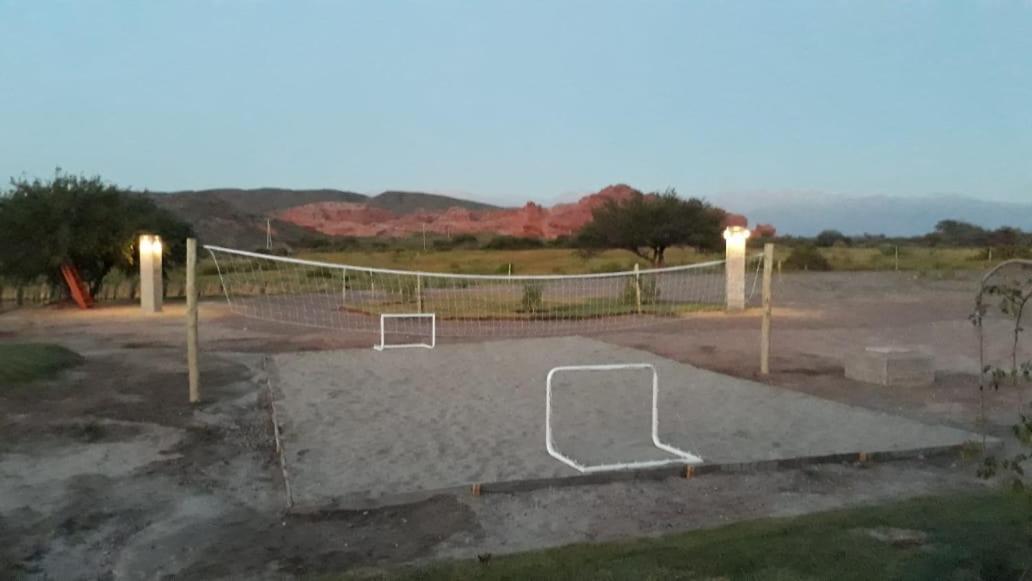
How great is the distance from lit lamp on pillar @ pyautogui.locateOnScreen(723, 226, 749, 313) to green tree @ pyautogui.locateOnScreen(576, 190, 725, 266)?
51.4ft

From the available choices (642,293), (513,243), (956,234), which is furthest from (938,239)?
(642,293)

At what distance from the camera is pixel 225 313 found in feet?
72.2

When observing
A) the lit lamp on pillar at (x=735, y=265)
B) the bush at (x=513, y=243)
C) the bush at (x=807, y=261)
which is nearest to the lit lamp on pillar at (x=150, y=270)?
the lit lamp on pillar at (x=735, y=265)

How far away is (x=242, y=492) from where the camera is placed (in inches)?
255

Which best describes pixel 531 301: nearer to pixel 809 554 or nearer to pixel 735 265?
pixel 735 265

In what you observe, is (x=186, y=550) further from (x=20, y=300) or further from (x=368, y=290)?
(x=368, y=290)

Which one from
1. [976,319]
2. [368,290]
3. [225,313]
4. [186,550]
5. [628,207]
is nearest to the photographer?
[976,319]

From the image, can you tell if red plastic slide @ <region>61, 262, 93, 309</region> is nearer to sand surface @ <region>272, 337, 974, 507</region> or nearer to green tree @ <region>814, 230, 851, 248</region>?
sand surface @ <region>272, 337, 974, 507</region>

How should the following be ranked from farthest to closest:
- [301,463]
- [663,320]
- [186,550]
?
[663,320]
[301,463]
[186,550]

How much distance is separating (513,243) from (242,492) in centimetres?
6153

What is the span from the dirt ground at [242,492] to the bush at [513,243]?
52.9m

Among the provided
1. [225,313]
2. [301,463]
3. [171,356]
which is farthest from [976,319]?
[225,313]

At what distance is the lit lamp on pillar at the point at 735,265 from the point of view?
69.0ft

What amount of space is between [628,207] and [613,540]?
113ft
